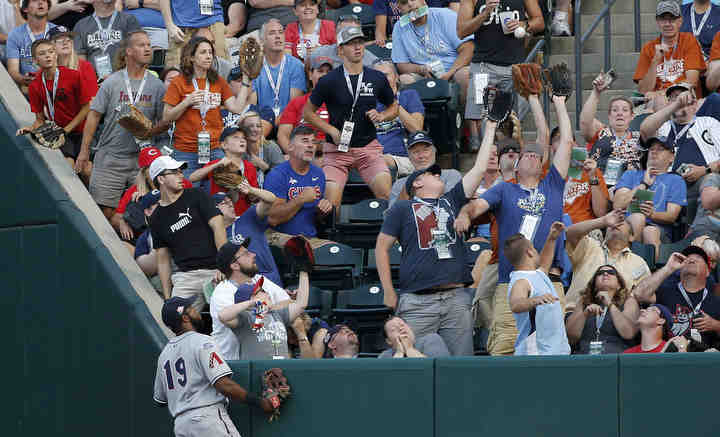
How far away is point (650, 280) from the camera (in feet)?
33.9

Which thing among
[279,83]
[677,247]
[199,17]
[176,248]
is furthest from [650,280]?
[199,17]

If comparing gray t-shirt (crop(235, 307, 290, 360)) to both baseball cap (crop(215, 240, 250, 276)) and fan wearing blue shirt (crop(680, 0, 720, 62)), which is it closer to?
baseball cap (crop(215, 240, 250, 276))

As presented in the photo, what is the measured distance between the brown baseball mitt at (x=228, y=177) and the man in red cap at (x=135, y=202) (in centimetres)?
80

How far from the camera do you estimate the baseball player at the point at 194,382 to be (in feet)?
30.9

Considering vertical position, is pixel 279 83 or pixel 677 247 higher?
pixel 279 83

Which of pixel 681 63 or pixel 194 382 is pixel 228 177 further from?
pixel 681 63

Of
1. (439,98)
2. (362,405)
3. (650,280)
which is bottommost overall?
(362,405)

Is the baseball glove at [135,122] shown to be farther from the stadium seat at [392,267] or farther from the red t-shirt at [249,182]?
the stadium seat at [392,267]

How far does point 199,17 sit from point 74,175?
2914 millimetres

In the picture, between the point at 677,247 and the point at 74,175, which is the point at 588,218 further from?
the point at 74,175

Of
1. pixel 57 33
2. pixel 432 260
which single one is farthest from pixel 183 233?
pixel 57 33

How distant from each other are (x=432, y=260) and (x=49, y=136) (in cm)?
386

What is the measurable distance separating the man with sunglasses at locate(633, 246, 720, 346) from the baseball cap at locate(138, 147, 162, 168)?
4280 millimetres

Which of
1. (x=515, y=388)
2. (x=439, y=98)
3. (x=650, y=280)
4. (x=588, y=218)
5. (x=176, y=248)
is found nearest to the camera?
(x=515, y=388)
